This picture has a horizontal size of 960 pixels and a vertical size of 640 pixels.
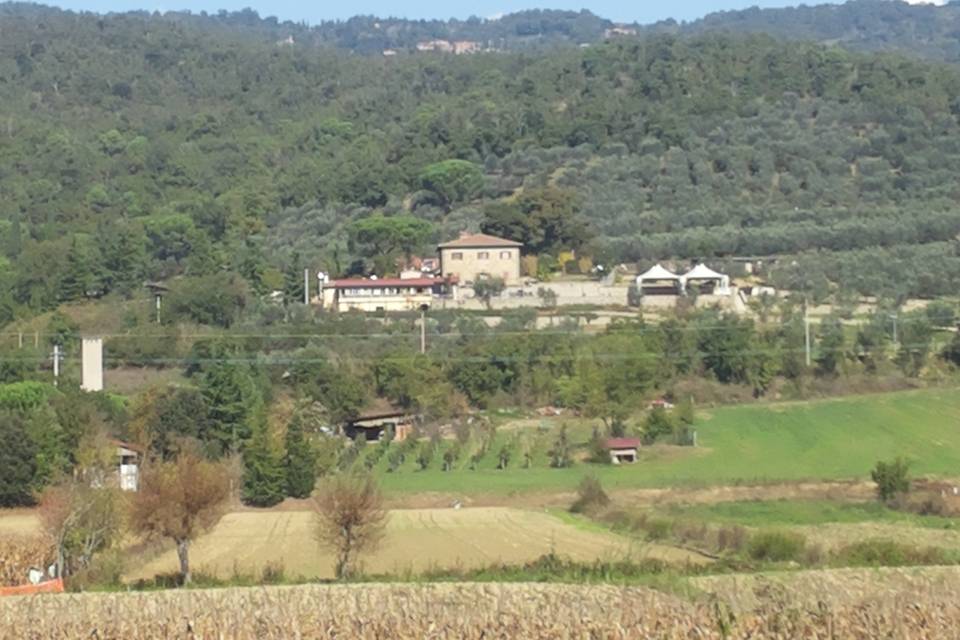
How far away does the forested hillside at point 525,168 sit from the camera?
6131 cm

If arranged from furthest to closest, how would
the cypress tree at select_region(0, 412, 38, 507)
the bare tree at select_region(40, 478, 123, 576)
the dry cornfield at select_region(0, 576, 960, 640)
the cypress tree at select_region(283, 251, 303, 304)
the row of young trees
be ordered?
the cypress tree at select_region(283, 251, 303, 304)
the row of young trees
the cypress tree at select_region(0, 412, 38, 507)
the bare tree at select_region(40, 478, 123, 576)
the dry cornfield at select_region(0, 576, 960, 640)

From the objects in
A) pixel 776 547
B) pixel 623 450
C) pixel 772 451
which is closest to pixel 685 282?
pixel 772 451

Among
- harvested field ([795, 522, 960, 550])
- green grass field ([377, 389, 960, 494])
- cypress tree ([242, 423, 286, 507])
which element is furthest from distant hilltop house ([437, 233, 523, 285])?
harvested field ([795, 522, 960, 550])

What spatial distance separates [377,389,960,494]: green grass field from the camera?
33.7 metres

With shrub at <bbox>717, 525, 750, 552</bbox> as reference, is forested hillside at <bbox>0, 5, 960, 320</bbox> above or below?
above

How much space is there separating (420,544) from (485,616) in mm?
9353

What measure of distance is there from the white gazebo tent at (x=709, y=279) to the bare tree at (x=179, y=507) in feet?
106

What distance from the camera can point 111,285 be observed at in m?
60.8

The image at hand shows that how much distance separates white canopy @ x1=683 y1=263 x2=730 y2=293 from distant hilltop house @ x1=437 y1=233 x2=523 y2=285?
19.6 ft

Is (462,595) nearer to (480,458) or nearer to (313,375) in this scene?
(480,458)

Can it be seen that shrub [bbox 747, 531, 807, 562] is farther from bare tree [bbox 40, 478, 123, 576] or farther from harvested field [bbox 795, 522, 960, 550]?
bare tree [bbox 40, 478, 123, 576]

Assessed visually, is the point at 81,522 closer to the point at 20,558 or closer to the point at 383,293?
the point at 20,558

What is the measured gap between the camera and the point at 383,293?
183 feet

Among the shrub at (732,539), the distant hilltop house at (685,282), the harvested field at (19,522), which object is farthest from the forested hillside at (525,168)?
the shrub at (732,539)
